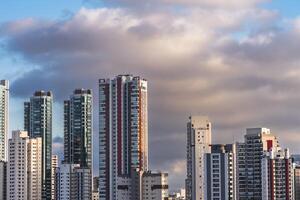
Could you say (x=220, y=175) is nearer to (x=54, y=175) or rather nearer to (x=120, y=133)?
(x=120, y=133)

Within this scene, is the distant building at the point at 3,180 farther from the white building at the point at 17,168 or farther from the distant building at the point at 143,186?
the distant building at the point at 143,186

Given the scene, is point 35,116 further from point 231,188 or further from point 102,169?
point 231,188

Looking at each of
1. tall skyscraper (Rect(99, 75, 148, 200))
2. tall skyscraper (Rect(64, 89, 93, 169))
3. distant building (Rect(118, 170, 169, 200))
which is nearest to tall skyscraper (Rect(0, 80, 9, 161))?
tall skyscraper (Rect(64, 89, 93, 169))

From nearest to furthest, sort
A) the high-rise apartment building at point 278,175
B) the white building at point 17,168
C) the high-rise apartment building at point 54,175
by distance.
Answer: the high-rise apartment building at point 278,175 → the white building at point 17,168 → the high-rise apartment building at point 54,175

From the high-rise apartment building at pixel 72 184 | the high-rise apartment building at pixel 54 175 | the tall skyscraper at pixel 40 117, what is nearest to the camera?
the high-rise apartment building at pixel 72 184

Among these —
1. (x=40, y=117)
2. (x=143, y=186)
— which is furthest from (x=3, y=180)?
(x=143, y=186)

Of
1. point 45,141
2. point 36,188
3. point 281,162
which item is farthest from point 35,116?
point 281,162

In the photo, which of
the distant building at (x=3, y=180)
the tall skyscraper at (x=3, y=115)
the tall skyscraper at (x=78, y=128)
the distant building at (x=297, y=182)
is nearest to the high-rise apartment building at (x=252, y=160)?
the distant building at (x=297, y=182)
